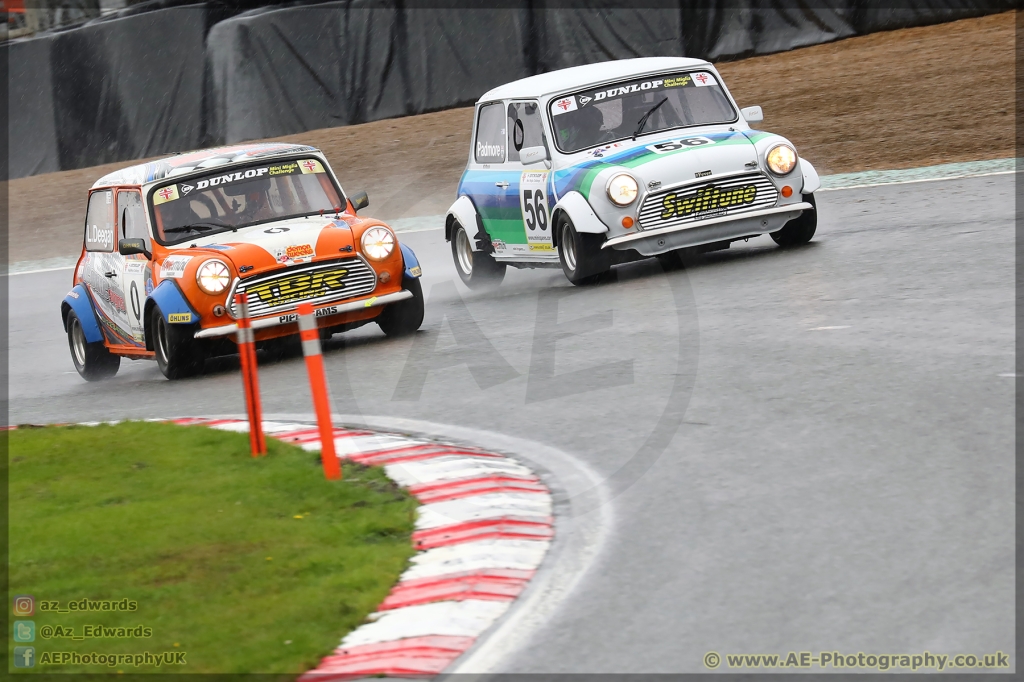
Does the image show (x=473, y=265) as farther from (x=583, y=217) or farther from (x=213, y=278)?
(x=213, y=278)

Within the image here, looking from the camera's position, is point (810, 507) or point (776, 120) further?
point (776, 120)

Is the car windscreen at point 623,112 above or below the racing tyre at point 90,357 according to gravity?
above

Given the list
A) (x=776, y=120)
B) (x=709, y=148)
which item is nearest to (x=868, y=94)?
(x=776, y=120)

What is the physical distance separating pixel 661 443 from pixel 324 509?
61.9 inches

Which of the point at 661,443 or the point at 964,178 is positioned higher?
the point at 661,443

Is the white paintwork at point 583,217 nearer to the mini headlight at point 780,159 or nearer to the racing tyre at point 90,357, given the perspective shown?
the mini headlight at point 780,159

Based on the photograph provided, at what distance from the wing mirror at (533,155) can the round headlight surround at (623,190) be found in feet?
3.08

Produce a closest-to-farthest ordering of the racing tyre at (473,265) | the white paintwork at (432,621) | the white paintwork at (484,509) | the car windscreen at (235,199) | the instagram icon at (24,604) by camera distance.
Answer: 1. the white paintwork at (432,621)
2. the instagram icon at (24,604)
3. the white paintwork at (484,509)
4. the car windscreen at (235,199)
5. the racing tyre at (473,265)

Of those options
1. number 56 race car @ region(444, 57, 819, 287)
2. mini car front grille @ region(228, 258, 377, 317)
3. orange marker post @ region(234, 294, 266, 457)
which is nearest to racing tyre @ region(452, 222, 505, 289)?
number 56 race car @ region(444, 57, 819, 287)

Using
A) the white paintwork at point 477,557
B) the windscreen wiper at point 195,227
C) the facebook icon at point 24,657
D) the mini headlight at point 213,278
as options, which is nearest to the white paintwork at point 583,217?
the windscreen wiper at point 195,227

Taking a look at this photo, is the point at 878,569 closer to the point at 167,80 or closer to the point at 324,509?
the point at 324,509

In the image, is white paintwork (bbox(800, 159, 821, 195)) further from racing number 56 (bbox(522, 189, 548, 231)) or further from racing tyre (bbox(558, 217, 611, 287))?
racing number 56 (bbox(522, 189, 548, 231))

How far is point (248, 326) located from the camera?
295 inches

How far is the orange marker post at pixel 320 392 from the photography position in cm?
666
